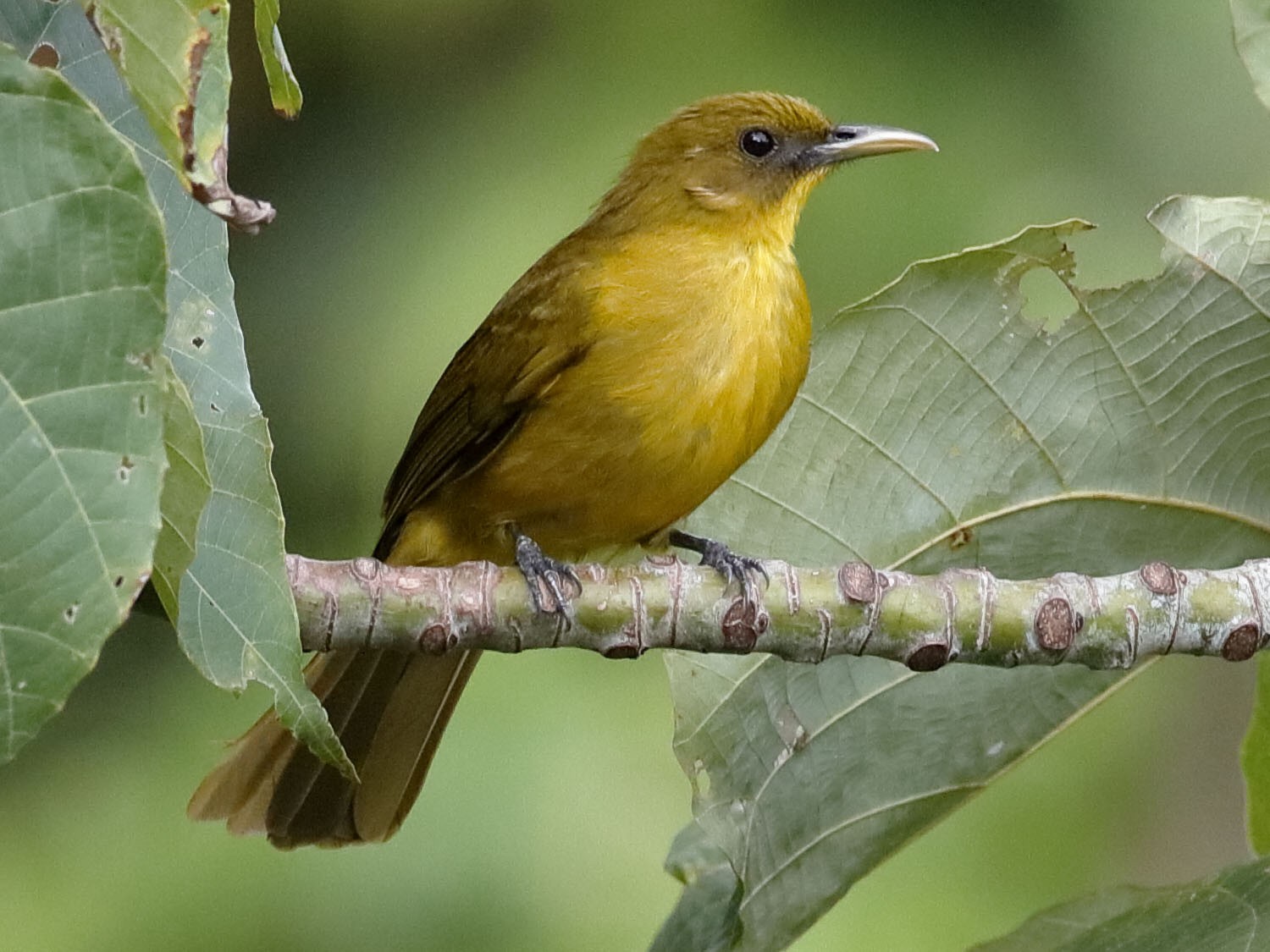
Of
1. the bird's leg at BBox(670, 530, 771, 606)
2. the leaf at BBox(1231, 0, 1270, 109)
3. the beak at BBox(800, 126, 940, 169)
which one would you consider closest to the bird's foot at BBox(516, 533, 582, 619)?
the bird's leg at BBox(670, 530, 771, 606)

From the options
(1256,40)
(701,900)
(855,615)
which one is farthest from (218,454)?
(1256,40)

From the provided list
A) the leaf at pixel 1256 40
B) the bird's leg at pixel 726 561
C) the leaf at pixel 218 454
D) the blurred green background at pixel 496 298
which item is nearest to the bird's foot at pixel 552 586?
the bird's leg at pixel 726 561

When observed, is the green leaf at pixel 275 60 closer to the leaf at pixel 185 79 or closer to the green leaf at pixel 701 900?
the leaf at pixel 185 79

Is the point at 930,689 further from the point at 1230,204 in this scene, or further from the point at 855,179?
the point at 855,179

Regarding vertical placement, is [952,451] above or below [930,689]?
above

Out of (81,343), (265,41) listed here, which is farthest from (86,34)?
(81,343)

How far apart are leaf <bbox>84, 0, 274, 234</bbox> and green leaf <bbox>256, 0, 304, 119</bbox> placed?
0.12m

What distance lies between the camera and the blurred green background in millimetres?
3625

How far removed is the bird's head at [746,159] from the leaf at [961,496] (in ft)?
2.81

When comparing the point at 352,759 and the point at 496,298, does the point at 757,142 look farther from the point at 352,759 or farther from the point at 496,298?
the point at 352,759

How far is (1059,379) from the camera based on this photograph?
277cm

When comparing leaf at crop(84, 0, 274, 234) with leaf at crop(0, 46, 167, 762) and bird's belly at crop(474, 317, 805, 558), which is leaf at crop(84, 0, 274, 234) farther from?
bird's belly at crop(474, 317, 805, 558)

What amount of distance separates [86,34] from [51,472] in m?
0.77

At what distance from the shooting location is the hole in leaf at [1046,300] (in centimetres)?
277
